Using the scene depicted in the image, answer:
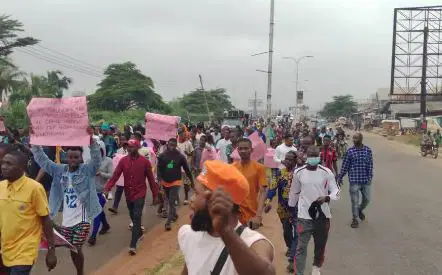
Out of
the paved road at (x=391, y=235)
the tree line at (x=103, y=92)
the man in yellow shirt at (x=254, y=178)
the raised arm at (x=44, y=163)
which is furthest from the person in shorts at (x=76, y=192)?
the tree line at (x=103, y=92)

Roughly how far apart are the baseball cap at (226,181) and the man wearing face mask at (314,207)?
3756 millimetres

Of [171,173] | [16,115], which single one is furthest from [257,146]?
[16,115]

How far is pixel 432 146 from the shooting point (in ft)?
94.1

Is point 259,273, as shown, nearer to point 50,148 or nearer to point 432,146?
point 50,148

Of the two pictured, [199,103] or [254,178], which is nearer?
[254,178]

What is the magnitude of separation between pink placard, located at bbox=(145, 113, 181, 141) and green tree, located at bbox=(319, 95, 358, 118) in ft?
357

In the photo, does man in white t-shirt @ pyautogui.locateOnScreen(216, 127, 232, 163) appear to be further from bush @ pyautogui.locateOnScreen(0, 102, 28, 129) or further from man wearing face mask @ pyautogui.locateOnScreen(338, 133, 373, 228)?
bush @ pyautogui.locateOnScreen(0, 102, 28, 129)

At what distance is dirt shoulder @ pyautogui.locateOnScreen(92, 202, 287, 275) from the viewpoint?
6.67 m

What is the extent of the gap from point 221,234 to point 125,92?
140 feet

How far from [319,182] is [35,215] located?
A: 315 cm

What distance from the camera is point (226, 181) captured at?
7.72 feet

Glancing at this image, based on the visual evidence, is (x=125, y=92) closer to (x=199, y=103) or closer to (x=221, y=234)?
(x=199, y=103)

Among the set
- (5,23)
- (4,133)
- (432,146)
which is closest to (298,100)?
(432,146)

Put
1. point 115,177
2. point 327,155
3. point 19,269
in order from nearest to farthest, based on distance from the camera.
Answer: point 19,269 < point 115,177 < point 327,155
